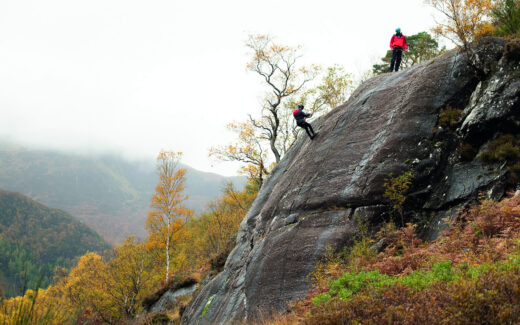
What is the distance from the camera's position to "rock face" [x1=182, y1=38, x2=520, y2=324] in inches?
400

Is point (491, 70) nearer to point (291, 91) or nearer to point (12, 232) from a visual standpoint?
point (291, 91)

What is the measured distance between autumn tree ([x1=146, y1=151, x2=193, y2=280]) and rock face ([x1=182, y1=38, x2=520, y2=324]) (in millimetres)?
16215

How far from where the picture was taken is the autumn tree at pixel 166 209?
29.9m

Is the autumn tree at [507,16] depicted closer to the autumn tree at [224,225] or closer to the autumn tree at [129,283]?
the autumn tree at [224,225]

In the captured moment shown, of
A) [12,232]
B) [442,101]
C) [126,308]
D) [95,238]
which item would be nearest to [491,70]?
[442,101]

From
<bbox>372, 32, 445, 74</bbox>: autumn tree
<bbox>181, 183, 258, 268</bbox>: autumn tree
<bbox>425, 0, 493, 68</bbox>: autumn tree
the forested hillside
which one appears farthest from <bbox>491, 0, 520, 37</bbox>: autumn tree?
the forested hillside

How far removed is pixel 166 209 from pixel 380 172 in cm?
2341

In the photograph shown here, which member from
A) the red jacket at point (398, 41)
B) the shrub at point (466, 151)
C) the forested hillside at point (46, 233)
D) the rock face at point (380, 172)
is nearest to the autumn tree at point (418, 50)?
the red jacket at point (398, 41)

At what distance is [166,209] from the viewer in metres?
30.0

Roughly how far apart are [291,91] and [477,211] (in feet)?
78.0

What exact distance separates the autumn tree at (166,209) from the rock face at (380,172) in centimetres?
1622

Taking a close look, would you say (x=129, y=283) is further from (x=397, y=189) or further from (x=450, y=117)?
(x=450, y=117)

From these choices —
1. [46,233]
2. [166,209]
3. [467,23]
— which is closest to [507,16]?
[467,23]

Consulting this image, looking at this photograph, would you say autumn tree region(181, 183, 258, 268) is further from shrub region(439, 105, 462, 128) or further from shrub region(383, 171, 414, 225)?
shrub region(439, 105, 462, 128)
